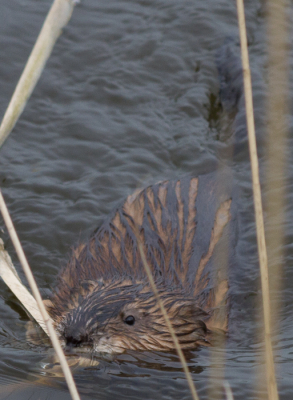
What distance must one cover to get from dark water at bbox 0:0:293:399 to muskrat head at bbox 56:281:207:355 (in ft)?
0.34

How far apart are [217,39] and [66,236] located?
312cm

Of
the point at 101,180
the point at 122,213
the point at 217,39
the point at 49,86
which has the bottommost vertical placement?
the point at 122,213

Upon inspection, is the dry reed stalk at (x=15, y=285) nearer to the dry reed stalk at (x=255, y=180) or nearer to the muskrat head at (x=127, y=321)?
the muskrat head at (x=127, y=321)

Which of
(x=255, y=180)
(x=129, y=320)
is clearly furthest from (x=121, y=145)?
(x=255, y=180)

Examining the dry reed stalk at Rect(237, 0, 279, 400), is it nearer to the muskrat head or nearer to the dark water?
the dark water

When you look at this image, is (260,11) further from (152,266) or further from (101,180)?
(152,266)

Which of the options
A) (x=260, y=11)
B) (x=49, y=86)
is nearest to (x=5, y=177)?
(x=49, y=86)

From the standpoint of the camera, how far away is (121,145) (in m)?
5.92

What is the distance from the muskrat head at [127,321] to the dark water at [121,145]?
10 cm

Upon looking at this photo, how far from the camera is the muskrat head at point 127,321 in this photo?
336 cm

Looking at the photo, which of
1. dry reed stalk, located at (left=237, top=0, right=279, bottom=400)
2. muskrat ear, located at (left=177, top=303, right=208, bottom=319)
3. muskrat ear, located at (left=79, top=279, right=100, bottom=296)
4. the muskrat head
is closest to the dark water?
the muskrat head

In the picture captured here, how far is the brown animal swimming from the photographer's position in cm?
350

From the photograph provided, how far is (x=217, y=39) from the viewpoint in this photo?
692 cm

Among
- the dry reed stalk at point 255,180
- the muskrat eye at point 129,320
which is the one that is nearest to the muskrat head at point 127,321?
the muskrat eye at point 129,320
